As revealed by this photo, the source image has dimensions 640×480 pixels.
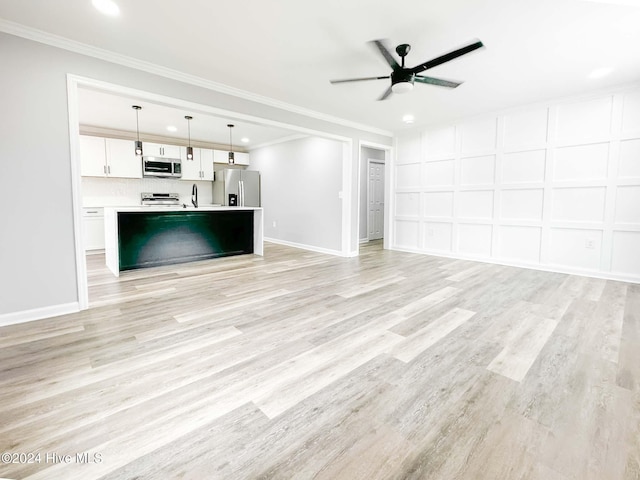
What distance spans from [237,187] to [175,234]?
3000 mm

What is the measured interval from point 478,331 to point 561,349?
20.7 inches

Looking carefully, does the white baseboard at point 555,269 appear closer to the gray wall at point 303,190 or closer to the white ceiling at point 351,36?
the gray wall at point 303,190

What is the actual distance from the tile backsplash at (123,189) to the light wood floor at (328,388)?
4.35 m

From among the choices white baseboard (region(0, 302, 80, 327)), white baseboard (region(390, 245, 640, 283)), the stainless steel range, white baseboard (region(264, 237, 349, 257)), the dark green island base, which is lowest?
white baseboard (region(0, 302, 80, 327))

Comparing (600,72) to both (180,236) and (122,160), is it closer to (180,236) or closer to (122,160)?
(180,236)

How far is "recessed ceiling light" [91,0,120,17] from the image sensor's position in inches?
88.0

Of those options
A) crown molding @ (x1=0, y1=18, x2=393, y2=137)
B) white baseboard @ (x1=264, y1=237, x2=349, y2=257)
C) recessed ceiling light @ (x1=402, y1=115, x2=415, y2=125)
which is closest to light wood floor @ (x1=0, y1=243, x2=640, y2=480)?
crown molding @ (x1=0, y1=18, x2=393, y2=137)

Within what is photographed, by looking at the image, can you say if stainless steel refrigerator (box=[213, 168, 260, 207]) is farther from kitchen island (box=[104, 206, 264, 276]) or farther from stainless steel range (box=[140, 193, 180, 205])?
kitchen island (box=[104, 206, 264, 276])

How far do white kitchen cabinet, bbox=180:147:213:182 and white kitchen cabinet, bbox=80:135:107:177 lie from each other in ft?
5.01

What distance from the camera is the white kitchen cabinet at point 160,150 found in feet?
21.3

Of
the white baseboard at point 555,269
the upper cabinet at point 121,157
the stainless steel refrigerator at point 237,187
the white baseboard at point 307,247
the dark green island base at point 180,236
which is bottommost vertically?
the white baseboard at point 555,269

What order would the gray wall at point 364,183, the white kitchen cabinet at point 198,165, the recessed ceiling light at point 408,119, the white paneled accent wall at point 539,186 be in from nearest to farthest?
the white paneled accent wall at point 539,186 → the recessed ceiling light at point 408,119 → the white kitchen cabinet at point 198,165 → the gray wall at point 364,183

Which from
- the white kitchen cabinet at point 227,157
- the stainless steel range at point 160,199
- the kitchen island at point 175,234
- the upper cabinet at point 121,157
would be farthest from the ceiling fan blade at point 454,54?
the stainless steel range at point 160,199

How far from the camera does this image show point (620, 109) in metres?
3.83
